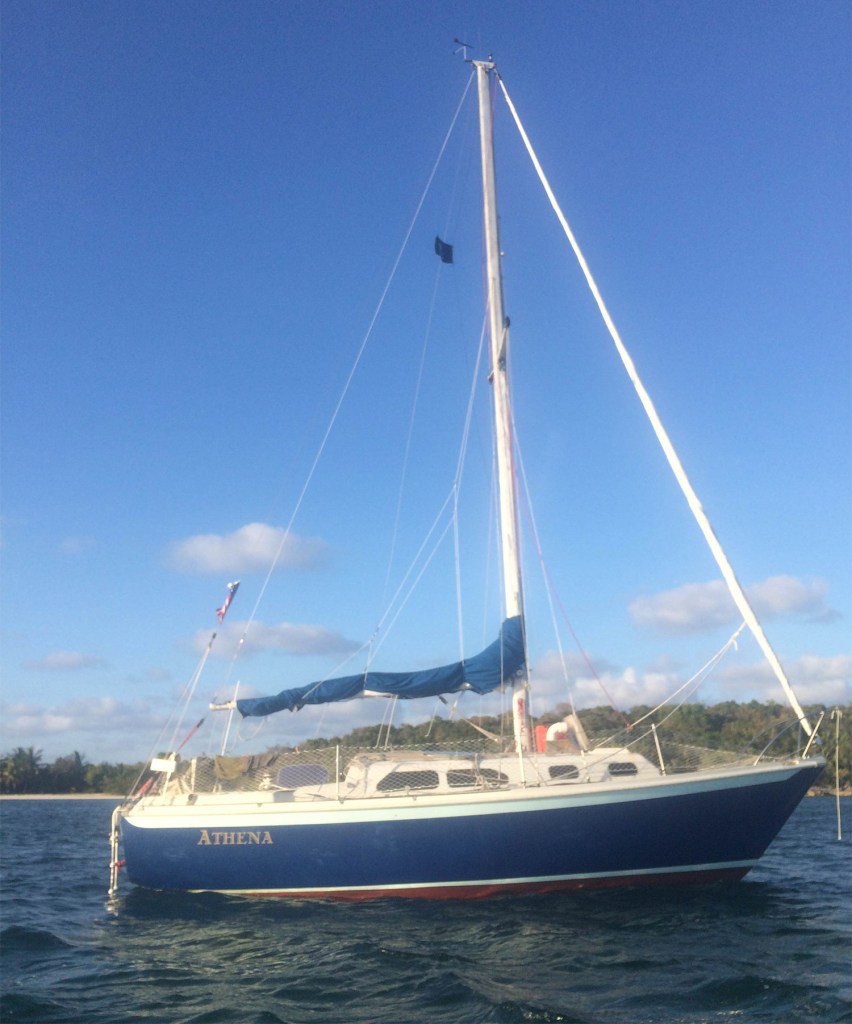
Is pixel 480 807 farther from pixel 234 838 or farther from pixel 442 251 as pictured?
pixel 442 251

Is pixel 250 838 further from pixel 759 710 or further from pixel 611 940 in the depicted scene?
pixel 759 710

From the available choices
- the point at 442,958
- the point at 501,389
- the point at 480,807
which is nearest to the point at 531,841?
the point at 480,807

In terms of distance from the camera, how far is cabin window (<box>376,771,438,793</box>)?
553 inches

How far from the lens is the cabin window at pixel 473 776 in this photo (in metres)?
13.9

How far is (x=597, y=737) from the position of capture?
15266 mm

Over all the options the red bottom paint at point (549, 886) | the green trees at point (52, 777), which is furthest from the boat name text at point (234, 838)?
the green trees at point (52, 777)

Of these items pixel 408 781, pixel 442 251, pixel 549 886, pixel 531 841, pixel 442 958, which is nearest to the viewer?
pixel 442 958

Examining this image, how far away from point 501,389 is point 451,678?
20.6 feet

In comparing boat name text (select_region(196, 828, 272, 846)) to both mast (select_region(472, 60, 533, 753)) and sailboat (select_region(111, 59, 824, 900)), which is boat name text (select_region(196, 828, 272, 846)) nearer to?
sailboat (select_region(111, 59, 824, 900))

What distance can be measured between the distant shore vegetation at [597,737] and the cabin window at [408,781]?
4.73 feet

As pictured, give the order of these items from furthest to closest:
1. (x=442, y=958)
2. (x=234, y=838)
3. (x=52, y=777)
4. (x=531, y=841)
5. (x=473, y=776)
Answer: (x=52, y=777) → (x=234, y=838) → (x=473, y=776) → (x=531, y=841) → (x=442, y=958)

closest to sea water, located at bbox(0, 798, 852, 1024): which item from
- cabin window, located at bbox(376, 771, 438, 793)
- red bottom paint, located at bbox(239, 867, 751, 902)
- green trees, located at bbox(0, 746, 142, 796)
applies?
red bottom paint, located at bbox(239, 867, 751, 902)

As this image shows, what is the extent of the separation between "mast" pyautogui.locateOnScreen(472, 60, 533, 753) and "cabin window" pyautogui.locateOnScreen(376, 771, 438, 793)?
5.70 ft

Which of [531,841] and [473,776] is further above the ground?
[473,776]
